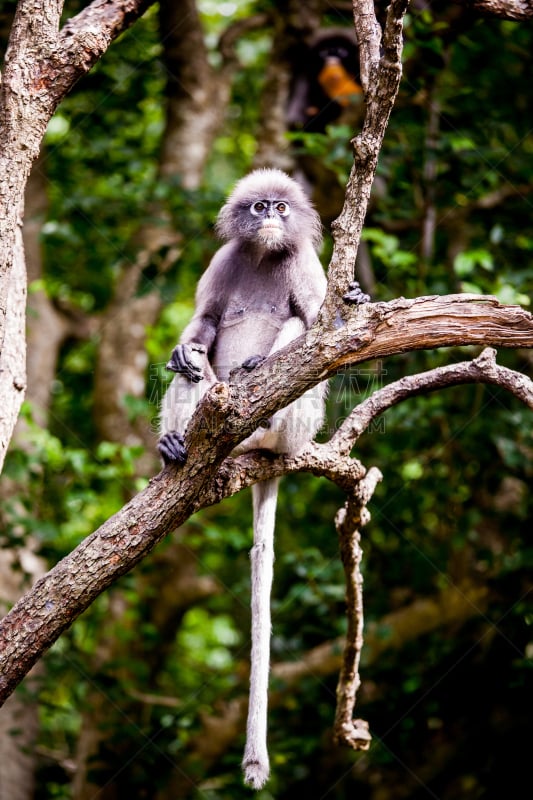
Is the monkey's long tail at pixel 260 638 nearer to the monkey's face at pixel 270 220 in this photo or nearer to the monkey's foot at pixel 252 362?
the monkey's foot at pixel 252 362

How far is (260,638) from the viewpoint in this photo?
11.2ft

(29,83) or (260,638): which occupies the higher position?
(29,83)

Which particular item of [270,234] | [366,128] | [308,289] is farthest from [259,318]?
[366,128]

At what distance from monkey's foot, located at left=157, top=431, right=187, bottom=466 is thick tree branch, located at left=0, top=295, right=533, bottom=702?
0.17ft

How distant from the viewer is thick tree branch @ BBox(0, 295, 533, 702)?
263 centimetres

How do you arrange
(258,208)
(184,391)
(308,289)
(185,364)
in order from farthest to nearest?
(258,208) < (308,289) < (184,391) < (185,364)

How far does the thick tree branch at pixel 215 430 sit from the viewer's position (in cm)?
263

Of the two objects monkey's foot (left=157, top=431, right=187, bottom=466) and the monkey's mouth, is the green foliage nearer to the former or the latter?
the monkey's mouth

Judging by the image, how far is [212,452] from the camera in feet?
9.22

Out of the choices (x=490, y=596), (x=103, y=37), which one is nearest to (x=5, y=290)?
(x=103, y=37)

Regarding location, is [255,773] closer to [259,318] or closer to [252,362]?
[252,362]

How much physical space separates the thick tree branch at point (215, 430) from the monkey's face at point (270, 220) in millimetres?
1575

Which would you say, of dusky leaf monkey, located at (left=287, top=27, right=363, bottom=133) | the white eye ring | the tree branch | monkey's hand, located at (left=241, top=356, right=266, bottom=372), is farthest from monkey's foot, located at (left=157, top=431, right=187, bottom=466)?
dusky leaf monkey, located at (left=287, top=27, right=363, bottom=133)

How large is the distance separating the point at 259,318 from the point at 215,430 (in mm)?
1499
